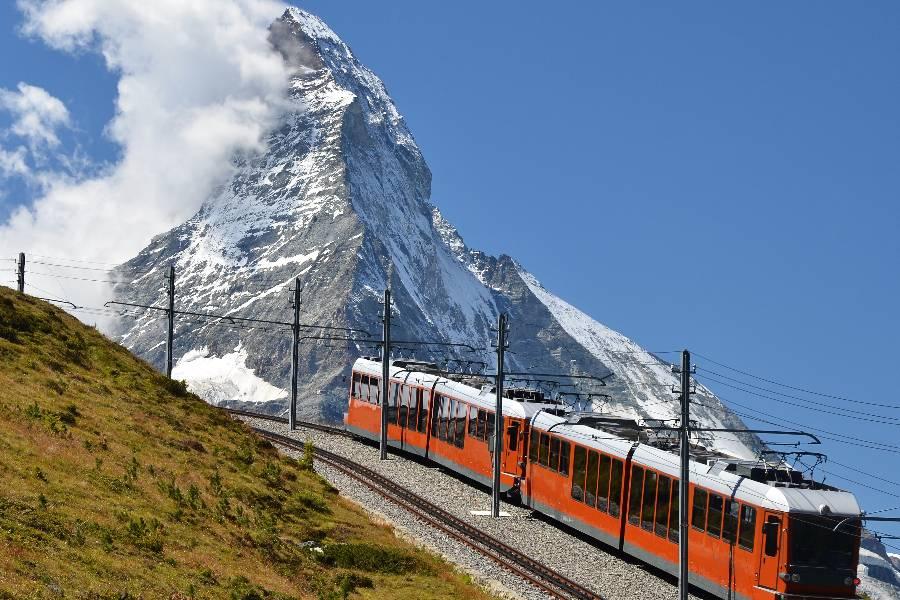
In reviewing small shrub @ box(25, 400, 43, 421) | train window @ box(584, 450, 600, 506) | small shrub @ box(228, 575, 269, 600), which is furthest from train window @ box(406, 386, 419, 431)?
small shrub @ box(228, 575, 269, 600)

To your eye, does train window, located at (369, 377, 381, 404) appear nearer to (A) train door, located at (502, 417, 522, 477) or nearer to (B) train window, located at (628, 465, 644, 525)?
(A) train door, located at (502, 417, 522, 477)

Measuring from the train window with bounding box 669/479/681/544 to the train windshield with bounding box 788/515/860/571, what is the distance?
16.1ft

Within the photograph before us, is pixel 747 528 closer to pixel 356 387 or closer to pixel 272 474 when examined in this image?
pixel 272 474

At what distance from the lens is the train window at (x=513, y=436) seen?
162 ft

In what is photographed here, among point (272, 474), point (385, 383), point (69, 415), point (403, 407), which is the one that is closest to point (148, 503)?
point (69, 415)

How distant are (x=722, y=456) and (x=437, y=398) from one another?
856 inches

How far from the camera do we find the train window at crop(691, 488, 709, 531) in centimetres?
3603

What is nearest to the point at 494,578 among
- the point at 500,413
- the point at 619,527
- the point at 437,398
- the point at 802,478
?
the point at 619,527

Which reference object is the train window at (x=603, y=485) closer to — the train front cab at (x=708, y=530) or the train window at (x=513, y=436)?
the train front cab at (x=708, y=530)

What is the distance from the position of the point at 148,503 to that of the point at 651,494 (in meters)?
16.0

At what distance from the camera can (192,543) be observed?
28688 millimetres

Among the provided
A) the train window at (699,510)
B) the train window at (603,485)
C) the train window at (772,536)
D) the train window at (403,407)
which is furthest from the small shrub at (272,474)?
the train window at (772,536)

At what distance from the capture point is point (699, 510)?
119 feet

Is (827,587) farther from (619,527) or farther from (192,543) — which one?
(192,543)
